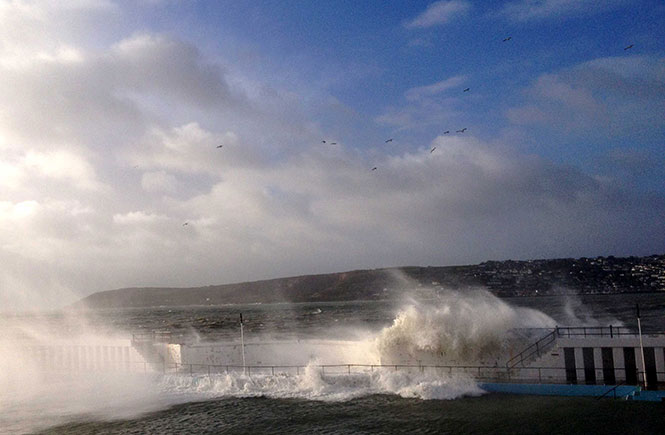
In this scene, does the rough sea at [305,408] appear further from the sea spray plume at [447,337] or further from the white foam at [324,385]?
the sea spray plume at [447,337]

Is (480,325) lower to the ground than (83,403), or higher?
higher

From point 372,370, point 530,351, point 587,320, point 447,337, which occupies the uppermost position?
point 447,337

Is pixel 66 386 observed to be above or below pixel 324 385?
below

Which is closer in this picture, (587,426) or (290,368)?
(587,426)

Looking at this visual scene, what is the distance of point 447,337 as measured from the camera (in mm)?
35125

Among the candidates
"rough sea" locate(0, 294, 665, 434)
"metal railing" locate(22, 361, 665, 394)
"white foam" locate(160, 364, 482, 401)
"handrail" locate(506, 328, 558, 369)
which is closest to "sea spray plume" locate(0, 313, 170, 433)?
"rough sea" locate(0, 294, 665, 434)

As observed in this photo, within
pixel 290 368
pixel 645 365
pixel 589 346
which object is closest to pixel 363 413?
pixel 290 368

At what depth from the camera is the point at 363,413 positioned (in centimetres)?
2886

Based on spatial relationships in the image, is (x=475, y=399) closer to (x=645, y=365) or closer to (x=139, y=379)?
(x=645, y=365)

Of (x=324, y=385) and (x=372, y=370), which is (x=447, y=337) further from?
(x=324, y=385)

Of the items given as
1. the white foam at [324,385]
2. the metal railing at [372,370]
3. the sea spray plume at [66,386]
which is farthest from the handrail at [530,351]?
the sea spray plume at [66,386]

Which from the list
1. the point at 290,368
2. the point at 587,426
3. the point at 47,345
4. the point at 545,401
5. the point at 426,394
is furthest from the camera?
the point at 47,345

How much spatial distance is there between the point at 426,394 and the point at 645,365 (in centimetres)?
1128

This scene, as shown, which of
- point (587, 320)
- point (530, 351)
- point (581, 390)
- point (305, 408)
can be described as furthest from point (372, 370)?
point (587, 320)
